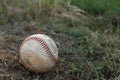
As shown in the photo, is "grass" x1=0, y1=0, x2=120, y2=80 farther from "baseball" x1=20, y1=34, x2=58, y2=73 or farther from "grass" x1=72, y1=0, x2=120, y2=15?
"baseball" x1=20, y1=34, x2=58, y2=73

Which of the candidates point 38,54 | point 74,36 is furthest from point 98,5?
point 38,54

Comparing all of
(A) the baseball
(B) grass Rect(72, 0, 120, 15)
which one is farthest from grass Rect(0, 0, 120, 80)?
(A) the baseball

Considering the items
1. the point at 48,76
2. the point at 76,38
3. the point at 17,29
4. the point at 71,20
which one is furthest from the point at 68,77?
the point at 71,20

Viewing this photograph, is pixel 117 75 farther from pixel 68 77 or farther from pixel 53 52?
pixel 53 52

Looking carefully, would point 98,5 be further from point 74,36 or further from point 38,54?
point 38,54

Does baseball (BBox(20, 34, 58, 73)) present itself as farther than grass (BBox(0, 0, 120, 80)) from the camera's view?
No
